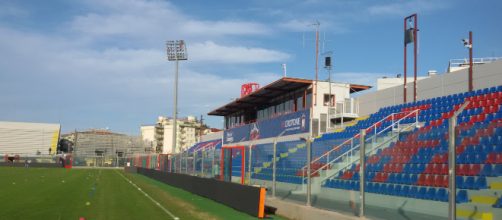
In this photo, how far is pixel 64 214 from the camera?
15.0 m

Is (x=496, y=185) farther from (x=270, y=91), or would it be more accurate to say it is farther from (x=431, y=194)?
(x=270, y=91)

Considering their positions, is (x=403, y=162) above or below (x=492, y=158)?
below

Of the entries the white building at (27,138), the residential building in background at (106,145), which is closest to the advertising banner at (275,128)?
the white building at (27,138)

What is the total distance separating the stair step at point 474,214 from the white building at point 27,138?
106 metres

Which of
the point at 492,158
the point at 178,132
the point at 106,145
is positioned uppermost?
the point at 178,132

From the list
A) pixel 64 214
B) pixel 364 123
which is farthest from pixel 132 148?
pixel 64 214

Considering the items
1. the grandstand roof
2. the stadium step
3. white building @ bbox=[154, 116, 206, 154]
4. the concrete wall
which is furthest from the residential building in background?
the stadium step

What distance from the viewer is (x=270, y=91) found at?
1783 inches

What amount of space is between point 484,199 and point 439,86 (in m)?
18.7

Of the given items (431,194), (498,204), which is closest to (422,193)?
(431,194)

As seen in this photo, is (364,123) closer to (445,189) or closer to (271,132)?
(271,132)

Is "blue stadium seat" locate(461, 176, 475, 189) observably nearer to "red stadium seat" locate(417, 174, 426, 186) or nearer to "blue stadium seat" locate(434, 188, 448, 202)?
"blue stadium seat" locate(434, 188, 448, 202)

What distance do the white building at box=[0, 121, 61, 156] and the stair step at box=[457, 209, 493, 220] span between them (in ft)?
349

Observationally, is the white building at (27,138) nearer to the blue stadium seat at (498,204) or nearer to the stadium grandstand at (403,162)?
the stadium grandstand at (403,162)
